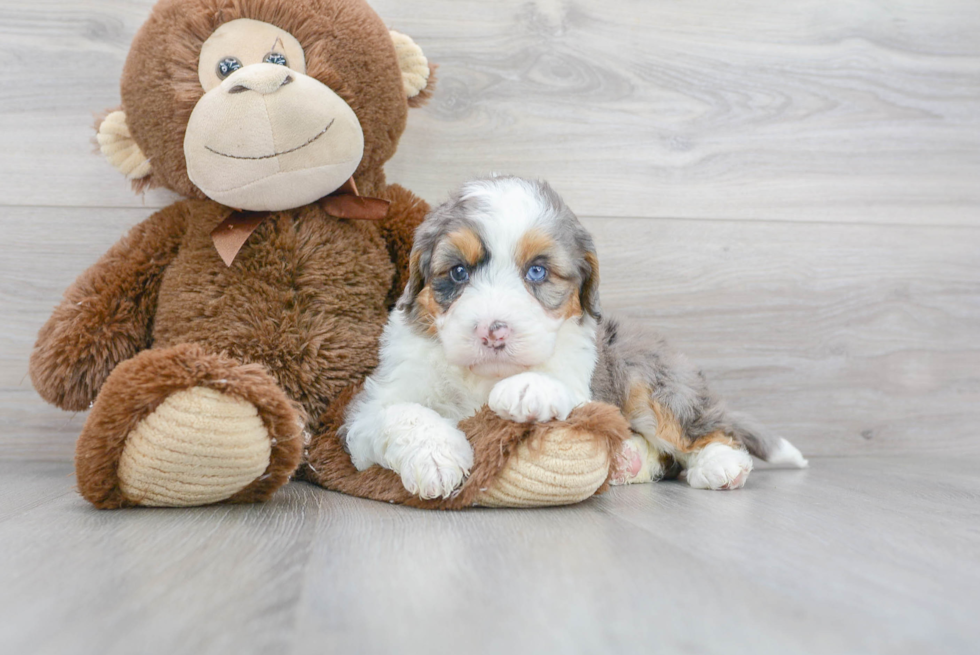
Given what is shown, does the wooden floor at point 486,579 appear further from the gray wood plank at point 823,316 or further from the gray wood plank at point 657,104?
the gray wood plank at point 657,104

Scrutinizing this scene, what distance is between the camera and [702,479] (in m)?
1.77

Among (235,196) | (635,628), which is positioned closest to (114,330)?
(235,196)

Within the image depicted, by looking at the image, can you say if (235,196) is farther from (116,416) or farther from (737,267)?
(737,267)

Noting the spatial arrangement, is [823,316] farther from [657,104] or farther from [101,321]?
[101,321]

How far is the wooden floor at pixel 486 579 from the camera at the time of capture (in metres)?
0.81

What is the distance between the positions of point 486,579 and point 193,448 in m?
0.59

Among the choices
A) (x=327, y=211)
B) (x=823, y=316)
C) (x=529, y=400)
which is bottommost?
(x=823, y=316)

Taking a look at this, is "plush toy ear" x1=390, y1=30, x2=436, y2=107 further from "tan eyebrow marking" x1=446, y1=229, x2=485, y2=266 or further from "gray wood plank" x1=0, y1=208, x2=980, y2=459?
"gray wood plank" x1=0, y1=208, x2=980, y2=459

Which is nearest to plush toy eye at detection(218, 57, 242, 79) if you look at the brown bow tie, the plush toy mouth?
the plush toy mouth

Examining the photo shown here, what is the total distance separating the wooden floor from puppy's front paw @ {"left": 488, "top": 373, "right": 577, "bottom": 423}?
18 centimetres

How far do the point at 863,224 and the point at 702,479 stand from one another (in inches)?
45.2

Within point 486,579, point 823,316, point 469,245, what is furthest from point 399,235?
point 823,316

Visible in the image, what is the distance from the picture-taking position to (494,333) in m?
1.40

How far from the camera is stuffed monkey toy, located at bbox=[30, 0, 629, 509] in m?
1.39
